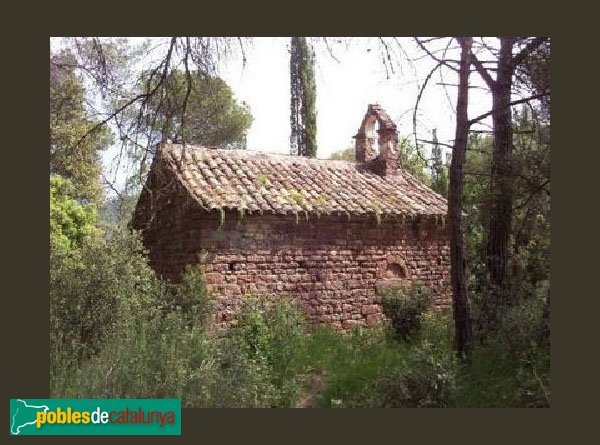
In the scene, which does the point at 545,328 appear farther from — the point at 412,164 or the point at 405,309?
the point at 412,164

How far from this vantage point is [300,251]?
11.8 metres

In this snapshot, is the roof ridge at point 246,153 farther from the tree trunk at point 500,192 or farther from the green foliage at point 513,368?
the green foliage at point 513,368

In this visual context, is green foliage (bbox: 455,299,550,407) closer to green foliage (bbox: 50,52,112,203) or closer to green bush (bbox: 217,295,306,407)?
green bush (bbox: 217,295,306,407)

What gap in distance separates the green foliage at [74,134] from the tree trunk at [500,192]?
7118mm

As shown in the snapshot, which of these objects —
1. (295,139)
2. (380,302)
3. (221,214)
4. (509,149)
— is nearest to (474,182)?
(509,149)

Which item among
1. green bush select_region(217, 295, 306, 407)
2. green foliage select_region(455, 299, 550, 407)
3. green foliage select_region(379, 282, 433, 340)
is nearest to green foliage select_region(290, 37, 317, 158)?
green foliage select_region(379, 282, 433, 340)

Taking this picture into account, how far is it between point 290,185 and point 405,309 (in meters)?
3.22

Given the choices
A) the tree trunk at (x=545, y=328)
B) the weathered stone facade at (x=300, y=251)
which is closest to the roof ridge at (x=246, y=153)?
the weathered stone facade at (x=300, y=251)

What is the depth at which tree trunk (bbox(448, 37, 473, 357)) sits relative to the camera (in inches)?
334

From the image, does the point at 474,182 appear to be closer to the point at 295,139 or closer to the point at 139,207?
the point at 139,207

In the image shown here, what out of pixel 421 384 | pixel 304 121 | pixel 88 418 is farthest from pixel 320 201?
pixel 304 121

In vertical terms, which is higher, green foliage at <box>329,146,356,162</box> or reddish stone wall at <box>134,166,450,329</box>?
green foliage at <box>329,146,356,162</box>

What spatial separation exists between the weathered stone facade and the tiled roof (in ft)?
0.47

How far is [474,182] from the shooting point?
1190 cm
